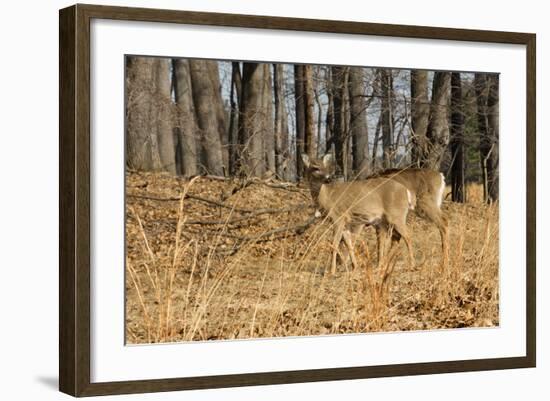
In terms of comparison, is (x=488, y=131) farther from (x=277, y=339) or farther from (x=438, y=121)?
(x=277, y=339)

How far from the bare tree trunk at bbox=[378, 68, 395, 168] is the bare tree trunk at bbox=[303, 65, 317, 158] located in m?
0.53

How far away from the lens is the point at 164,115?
912 cm

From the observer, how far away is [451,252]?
10156mm

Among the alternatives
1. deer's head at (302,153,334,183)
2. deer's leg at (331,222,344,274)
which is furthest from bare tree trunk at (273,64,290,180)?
deer's leg at (331,222,344,274)

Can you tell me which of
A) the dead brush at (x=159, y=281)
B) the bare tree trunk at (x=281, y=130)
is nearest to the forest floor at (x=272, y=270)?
the dead brush at (x=159, y=281)

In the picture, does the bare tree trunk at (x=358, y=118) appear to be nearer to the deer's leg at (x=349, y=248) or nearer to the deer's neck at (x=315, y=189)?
the deer's neck at (x=315, y=189)

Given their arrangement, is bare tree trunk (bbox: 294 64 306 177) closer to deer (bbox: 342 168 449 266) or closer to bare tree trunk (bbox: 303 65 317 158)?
bare tree trunk (bbox: 303 65 317 158)

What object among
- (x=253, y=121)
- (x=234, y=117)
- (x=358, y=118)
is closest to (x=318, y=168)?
(x=358, y=118)

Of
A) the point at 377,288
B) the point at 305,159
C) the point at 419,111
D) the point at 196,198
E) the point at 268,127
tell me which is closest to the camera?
the point at 196,198

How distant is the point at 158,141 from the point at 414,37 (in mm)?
1987

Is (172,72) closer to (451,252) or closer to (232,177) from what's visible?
(232,177)

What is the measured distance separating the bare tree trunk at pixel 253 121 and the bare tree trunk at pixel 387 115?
0.91 metres

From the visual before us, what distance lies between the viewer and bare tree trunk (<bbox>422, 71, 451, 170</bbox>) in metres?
10.0

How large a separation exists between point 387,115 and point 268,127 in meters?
0.91
